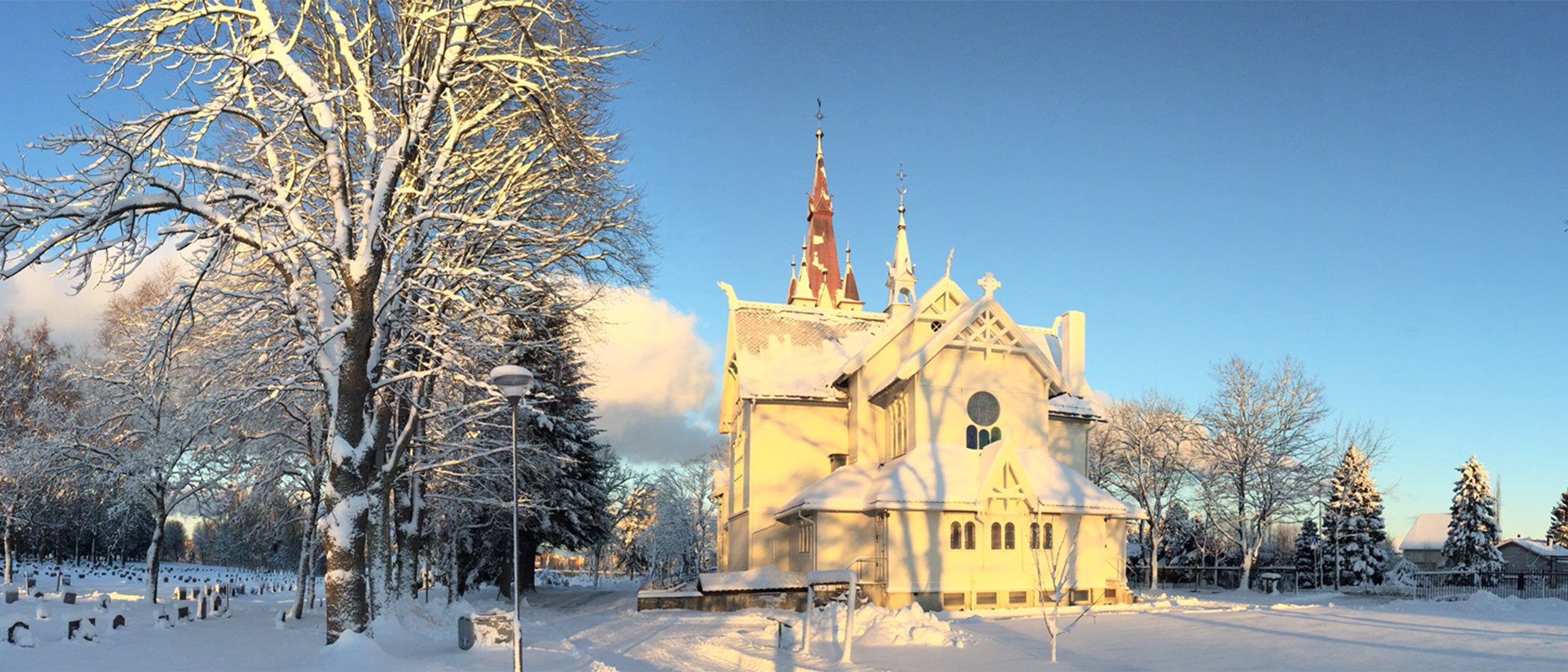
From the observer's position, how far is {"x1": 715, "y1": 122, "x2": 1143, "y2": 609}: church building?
2820 centimetres

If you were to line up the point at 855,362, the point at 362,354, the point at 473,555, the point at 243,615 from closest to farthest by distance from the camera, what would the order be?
1. the point at 362,354
2. the point at 243,615
3. the point at 855,362
4. the point at 473,555

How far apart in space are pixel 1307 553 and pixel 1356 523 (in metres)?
6.41

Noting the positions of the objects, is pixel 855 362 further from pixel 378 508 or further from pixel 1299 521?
pixel 1299 521

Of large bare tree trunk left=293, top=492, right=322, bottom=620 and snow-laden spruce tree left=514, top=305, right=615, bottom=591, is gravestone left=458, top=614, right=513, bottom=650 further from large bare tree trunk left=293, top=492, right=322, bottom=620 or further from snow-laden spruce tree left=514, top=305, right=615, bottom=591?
snow-laden spruce tree left=514, top=305, right=615, bottom=591

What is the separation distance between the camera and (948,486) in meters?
28.4

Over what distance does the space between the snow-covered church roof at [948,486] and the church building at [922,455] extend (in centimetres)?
6

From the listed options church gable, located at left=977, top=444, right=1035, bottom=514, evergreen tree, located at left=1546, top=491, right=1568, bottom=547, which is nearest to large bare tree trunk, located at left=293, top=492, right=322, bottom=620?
church gable, located at left=977, top=444, right=1035, bottom=514

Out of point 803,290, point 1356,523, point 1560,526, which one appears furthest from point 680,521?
point 1560,526

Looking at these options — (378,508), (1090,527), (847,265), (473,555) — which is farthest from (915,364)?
(847,265)

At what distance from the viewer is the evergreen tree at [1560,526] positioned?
6004 centimetres

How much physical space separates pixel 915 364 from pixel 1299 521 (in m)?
25.5

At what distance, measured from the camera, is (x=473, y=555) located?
42.0 m

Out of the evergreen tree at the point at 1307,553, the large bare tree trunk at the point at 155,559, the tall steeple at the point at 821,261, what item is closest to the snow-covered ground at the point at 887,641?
the large bare tree trunk at the point at 155,559

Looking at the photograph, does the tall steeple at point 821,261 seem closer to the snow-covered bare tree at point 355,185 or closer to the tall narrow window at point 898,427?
the tall narrow window at point 898,427
